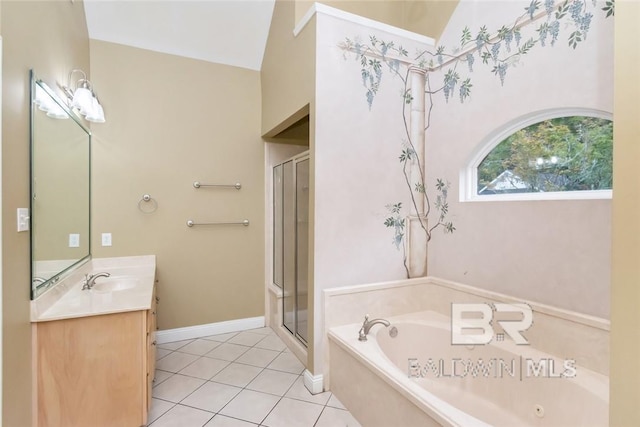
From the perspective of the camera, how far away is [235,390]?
2250mm

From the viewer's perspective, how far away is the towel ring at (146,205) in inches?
114

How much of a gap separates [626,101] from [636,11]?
0.60 ft

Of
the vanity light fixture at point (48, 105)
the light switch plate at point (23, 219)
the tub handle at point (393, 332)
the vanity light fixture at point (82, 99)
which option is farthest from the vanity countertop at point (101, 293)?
the tub handle at point (393, 332)

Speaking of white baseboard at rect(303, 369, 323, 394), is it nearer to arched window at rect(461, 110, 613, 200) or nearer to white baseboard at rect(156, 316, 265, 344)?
white baseboard at rect(156, 316, 265, 344)

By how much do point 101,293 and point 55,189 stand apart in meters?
0.70

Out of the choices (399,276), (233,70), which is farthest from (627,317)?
(233,70)

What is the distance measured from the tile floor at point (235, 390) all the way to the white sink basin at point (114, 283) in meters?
0.74

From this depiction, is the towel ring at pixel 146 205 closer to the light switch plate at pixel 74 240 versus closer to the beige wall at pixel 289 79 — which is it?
the light switch plate at pixel 74 240

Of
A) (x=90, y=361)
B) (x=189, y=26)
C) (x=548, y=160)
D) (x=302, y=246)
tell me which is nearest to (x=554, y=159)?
(x=548, y=160)

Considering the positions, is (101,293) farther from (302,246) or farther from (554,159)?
(554,159)

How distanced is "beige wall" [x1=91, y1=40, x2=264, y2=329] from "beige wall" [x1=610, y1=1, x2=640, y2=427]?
9.75 feet

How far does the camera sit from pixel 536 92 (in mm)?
1890

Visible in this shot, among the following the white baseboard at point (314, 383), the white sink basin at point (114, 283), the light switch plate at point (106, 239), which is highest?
the light switch plate at point (106, 239)

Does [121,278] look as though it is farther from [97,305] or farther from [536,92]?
[536,92]
